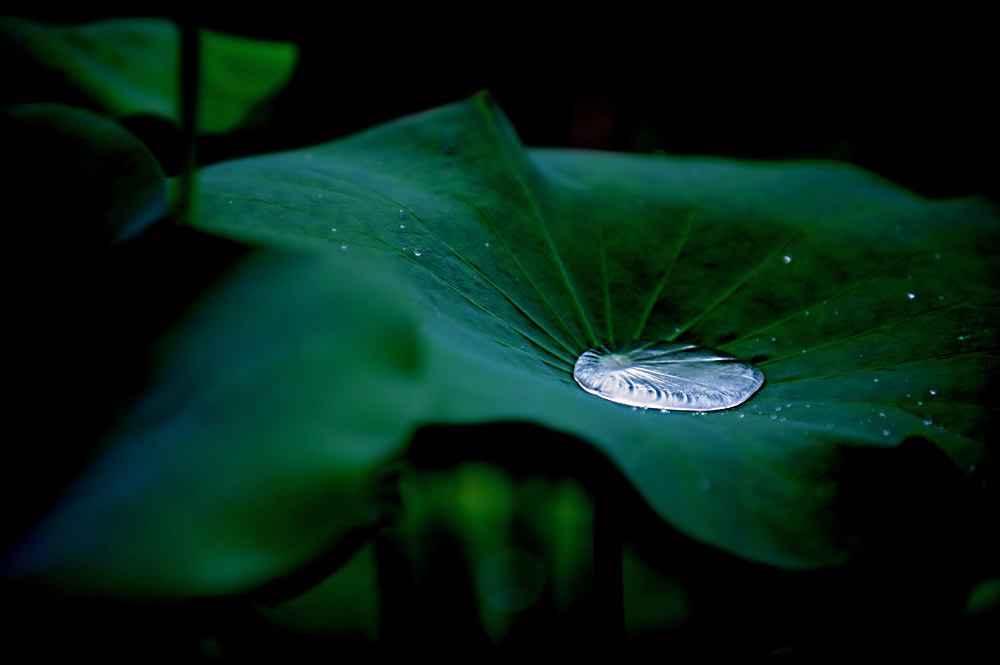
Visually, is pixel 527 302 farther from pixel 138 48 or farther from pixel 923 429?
pixel 138 48

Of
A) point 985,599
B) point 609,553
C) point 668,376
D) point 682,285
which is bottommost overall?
point 985,599

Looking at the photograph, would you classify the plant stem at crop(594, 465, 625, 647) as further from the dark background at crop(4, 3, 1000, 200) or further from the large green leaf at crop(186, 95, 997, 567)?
the dark background at crop(4, 3, 1000, 200)

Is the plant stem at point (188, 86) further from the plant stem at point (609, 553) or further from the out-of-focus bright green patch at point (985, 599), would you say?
the out-of-focus bright green patch at point (985, 599)

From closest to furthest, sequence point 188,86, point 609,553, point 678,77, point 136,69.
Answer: point 188,86 → point 609,553 → point 136,69 → point 678,77

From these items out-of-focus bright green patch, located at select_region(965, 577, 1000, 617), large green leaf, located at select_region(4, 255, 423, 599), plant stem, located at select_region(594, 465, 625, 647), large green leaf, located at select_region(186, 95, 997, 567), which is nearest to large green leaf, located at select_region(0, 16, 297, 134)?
large green leaf, located at select_region(186, 95, 997, 567)

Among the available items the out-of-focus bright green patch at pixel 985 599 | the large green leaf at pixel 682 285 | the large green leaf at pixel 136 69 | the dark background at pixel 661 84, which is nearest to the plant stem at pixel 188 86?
the large green leaf at pixel 682 285

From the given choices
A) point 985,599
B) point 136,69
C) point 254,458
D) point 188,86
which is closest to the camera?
point 254,458

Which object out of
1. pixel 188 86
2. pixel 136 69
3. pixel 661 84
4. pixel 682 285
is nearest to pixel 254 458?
pixel 188 86

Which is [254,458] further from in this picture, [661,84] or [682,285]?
[661,84]
